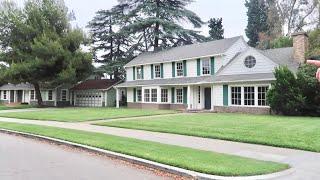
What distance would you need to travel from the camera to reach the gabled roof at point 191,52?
35.9 meters

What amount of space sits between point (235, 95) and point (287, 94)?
5873 mm

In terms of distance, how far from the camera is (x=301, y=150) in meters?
12.1

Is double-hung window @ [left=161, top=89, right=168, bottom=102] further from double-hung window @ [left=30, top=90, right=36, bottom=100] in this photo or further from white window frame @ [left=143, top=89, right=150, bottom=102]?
double-hung window @ [left=30, top=90, right=36, bottom=100]

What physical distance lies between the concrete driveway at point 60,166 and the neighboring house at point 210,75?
18.4 metres

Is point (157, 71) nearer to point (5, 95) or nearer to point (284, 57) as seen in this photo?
point (284, 57)

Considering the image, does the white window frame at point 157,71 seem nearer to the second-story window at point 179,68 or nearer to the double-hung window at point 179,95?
the second-story window at point 179,68

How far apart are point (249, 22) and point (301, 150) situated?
57462 millimetres

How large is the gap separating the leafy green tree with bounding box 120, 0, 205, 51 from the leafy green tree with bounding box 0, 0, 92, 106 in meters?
8.63

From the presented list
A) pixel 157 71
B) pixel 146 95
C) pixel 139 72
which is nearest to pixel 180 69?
pixel 157 71

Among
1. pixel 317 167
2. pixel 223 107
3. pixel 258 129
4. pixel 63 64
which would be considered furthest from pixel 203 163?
pixel 63 64

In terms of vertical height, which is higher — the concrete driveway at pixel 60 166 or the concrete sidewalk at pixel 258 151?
the concrete sidewalk at pixel 258 151

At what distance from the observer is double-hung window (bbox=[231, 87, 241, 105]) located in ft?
98.6

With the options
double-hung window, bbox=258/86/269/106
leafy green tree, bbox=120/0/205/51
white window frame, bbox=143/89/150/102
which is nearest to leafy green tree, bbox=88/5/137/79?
leafy green tree, bbox=120/0/205/51

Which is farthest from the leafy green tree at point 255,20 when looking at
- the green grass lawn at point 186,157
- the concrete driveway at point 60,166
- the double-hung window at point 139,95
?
the concrete driveway at point 60,166
